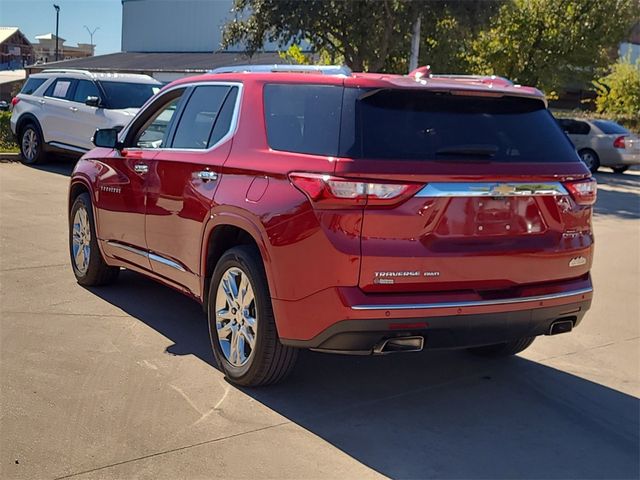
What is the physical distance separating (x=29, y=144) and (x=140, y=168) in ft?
35.7

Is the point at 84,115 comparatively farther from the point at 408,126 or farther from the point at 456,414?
the point at 456,414

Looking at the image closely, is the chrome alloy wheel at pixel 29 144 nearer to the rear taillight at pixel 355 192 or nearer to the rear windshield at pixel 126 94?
the rear windshield at pixel 126 94

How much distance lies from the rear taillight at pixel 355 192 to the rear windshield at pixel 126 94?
1054 cm

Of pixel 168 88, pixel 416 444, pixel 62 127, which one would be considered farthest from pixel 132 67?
pixel 416 444

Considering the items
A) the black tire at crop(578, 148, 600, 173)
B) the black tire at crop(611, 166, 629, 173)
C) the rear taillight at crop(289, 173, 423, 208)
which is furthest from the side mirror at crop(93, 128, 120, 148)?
the black tire at crop(611, 166, 629, 173)

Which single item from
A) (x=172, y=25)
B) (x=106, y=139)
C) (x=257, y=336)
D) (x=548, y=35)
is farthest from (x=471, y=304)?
(x=172, y=25)

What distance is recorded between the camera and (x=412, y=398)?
15.3ft

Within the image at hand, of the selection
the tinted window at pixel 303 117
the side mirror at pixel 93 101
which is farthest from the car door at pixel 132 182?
the side mirror at pixel 93 101

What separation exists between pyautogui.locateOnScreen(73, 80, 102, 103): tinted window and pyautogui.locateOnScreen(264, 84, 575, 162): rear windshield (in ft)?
33.4

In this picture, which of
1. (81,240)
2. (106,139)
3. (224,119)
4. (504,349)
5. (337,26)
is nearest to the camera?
(224,119)

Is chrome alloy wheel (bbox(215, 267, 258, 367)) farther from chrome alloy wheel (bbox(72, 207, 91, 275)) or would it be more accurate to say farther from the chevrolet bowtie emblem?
chrome alloy wheel (bbox(72, 207, 91, 275))

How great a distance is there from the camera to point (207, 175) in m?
4.85

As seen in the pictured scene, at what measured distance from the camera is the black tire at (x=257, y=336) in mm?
4301

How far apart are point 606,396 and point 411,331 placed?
67.5 inches
